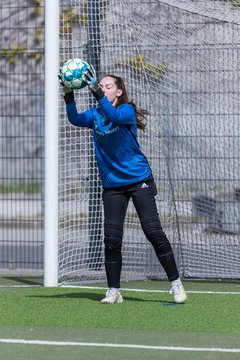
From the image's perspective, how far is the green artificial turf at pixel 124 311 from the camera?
7.74 metres

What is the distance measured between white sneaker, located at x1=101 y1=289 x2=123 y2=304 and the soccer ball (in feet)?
5.47

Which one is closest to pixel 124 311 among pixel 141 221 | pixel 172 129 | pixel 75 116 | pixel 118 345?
pixel 141 221

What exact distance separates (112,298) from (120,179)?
954 mm

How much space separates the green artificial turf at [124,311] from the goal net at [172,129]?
129cm

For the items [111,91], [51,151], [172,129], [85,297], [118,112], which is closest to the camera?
Answer: [118,112]

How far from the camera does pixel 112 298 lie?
8.88 metres

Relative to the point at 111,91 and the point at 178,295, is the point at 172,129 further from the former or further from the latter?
the point at 178,295

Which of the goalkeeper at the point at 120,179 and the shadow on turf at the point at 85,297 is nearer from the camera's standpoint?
the goalkeeper at the point at 120,179

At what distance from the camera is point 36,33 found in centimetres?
1413

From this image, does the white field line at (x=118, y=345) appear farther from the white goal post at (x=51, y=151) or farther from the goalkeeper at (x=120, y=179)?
the white goal post at (x=51, y=151)

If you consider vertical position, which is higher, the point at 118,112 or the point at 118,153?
the point at 118,112

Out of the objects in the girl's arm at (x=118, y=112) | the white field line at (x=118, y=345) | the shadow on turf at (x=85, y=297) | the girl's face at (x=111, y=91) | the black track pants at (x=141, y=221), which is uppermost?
the girl's face at (x=111, y=91)

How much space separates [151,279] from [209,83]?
202cm

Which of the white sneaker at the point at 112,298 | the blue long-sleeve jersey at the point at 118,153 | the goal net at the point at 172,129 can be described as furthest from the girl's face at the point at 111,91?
the goal net at the point at 172,129
